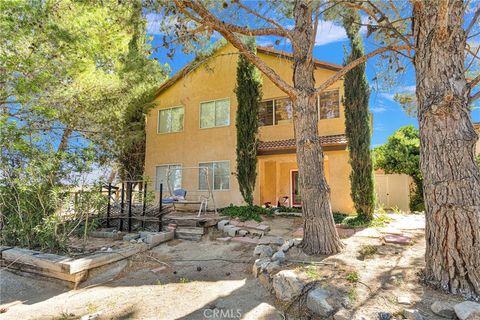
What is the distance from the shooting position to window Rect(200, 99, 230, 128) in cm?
1398

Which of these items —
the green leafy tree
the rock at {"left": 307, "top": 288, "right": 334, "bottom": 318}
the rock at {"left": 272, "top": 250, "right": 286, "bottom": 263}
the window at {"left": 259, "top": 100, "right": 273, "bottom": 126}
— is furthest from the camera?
the green leafy tree

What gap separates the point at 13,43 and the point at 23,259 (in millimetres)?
6264

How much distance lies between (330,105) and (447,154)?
8.43 m

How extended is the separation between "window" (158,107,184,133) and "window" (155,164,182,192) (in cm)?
198

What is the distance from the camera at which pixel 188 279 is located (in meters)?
5.97

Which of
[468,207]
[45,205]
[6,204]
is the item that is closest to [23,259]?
[45,205]

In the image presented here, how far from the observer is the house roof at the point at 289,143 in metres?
11.0

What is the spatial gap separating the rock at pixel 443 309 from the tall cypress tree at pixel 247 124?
857cm

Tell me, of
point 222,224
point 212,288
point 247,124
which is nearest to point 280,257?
point 212,288

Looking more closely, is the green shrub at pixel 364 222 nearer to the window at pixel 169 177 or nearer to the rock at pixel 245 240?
the rock at pixel 245 240

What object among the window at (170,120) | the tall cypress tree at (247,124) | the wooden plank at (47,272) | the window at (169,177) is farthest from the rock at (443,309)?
the window at (170,120)

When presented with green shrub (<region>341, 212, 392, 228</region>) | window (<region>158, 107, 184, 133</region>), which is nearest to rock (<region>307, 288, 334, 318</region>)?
green shrub (<region>341, 212, 392, 228</region>)

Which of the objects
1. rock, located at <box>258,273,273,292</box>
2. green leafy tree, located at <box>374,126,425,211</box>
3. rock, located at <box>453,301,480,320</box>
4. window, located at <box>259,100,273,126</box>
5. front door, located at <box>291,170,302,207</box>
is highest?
window, located at <box>259,100,273,126</box>

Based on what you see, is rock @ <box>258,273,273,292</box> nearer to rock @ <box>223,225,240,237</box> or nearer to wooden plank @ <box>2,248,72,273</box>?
rock @ <box>223,225,240,237</box>
